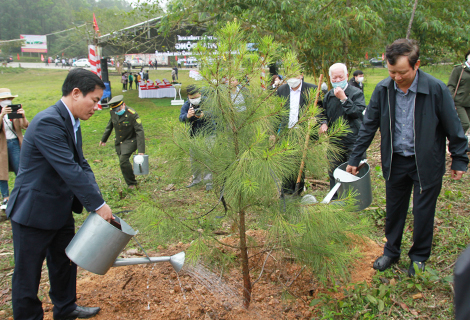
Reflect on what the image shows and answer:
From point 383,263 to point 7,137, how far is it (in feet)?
15.6

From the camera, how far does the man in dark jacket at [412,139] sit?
230 centimetres

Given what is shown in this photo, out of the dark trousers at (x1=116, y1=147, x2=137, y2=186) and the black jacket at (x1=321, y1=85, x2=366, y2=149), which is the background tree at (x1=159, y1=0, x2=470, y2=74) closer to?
the dark trousers at (x1=116, y1=147, x2=137, y2=186)

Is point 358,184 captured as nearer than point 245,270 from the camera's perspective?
No

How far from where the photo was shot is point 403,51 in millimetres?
2229

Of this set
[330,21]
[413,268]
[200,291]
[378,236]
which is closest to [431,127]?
[413,268]

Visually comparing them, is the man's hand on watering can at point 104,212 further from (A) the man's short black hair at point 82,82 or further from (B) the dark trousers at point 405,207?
(B) the dark trousers at point 405,207

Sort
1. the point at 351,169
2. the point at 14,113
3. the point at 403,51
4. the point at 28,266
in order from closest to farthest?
the point at 28,266 < the point at 403,51 < the point at 351,169 < the point at 14,113

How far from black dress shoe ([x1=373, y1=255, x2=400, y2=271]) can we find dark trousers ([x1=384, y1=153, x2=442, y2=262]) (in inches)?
1.3

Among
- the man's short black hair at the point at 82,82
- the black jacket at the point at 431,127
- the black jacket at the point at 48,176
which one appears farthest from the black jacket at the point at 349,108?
the black jacket at the point at 48,176

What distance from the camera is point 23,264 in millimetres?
2107

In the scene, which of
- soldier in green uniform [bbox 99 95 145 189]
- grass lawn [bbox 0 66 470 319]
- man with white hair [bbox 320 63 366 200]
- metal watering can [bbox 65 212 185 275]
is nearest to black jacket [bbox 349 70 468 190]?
grass lawn [bbox 0 66 470 319]

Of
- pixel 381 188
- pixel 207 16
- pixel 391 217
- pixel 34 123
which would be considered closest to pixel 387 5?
pixel 207 16

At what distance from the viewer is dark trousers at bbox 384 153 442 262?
8.07 ft

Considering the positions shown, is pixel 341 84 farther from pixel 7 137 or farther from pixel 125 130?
pixel 7 137
